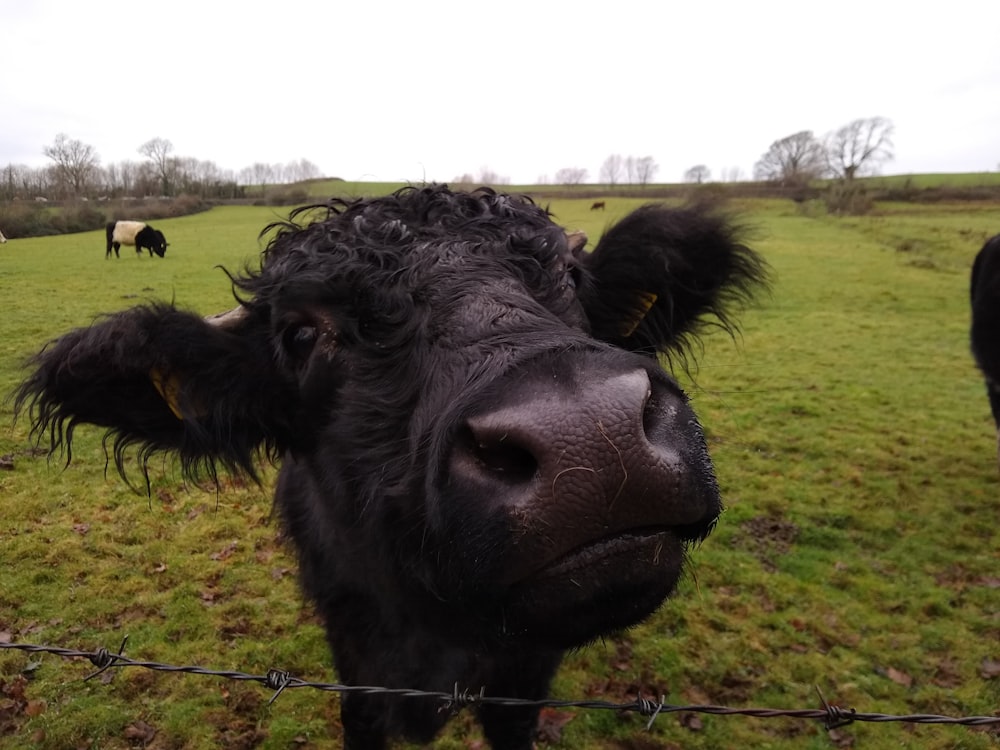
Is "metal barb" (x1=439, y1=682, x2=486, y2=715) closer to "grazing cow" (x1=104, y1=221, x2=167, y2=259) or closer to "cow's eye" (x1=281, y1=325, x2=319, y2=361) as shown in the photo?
"cow's eye" (x1=281, y1=325, x2=319, y2=361)

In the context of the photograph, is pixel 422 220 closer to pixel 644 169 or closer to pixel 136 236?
pixel 136 236

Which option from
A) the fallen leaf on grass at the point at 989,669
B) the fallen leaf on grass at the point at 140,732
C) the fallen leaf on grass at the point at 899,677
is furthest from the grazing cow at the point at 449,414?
the fallen leaf on grass at the point at 989,669

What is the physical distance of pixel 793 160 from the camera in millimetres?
81688

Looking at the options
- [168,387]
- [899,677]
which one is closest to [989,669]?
[899,677]

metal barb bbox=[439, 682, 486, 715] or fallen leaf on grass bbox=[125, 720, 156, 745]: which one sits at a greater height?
metal barb bbox=[439, 682, 486, 715]

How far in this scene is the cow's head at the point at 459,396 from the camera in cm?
166

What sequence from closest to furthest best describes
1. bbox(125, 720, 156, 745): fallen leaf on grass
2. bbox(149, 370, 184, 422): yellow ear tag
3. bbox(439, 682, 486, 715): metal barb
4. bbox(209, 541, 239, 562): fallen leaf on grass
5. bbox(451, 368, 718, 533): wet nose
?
bbox(451, 368, 718, 533): wet nose
bbox(439, 682, 486, 715): metal barb
bbox(149, 370, 184, 422): yellow ear tag
bbox(125, 720, 156, 745): fallen leaf on grass
bbox(209, 541, 239, 562): fallen leaf on grass

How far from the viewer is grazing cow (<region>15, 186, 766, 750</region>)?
167cm

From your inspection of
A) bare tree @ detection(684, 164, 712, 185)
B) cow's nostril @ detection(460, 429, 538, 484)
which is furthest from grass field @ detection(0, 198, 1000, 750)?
bare tree @ detection(684, 164, 712, 185)

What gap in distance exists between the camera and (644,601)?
1850 millimetres

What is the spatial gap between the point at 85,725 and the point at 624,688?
12.9ft

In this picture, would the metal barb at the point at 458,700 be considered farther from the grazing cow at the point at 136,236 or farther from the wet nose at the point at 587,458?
the grazing cow at the point at 136,236

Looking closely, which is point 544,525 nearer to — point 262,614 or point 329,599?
point 329,599

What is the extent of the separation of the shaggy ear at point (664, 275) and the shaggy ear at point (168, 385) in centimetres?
169
